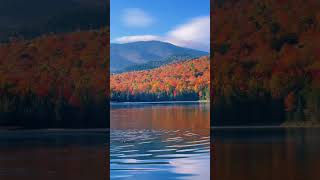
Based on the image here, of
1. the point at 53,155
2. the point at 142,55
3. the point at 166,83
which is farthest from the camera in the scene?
the point at 142,55

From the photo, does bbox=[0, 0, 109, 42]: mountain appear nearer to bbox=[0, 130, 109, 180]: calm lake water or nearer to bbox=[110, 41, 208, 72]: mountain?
bbox=[0, 130, 109, 180]: calm lake water

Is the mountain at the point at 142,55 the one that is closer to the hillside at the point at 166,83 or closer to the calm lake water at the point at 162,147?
the hillside at the point at 166,83

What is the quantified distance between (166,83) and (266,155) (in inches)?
320

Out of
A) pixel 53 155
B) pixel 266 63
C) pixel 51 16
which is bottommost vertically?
pixel 53 155

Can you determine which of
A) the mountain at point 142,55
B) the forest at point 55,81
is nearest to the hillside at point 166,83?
the mountain at point 142,55

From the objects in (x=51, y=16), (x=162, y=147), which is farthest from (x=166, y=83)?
(x=162, y=147)

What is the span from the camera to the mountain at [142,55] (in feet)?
46.9

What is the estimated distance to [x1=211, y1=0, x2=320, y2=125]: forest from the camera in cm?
843

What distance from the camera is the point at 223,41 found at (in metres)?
8.62

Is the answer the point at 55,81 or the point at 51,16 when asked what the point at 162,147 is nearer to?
the point at 55,81

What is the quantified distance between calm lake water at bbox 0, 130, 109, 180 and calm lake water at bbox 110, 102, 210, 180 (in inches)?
7.9

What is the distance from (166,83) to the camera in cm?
1298

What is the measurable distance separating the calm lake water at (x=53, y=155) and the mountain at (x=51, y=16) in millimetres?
1970

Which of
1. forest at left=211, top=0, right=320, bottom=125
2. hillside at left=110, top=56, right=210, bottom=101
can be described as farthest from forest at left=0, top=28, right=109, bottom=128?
hillside at left=110, top=56, right=210, bottom=101
